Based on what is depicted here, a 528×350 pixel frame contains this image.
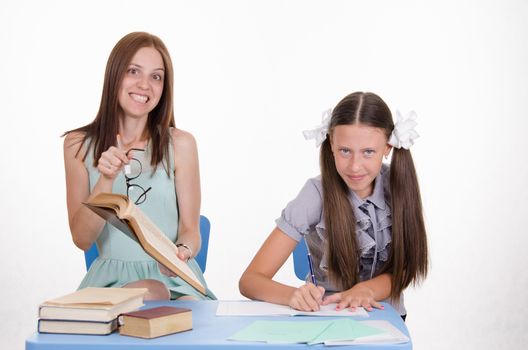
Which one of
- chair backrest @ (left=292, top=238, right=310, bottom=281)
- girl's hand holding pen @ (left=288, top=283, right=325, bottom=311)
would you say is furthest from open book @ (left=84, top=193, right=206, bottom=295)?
chair backrest @ (left=292, top=238, right=310, bottom=281)

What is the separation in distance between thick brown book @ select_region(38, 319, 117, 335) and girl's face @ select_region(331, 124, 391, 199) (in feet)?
3.39

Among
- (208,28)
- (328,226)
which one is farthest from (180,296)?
(208,28)

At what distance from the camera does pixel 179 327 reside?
164cm

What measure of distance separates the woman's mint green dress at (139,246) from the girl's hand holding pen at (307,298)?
28.5 inches

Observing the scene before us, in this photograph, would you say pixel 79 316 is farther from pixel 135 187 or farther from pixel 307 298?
pixel 135 187

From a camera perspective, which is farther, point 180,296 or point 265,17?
point 265,17

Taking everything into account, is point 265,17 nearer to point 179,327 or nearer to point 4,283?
point 4,283

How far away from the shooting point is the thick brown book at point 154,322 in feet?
Result: 5.18

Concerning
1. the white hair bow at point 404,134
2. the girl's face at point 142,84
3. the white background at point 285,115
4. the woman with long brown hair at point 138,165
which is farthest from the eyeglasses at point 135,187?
the white background at point 285,115

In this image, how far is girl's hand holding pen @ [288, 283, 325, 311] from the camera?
75.6 inches

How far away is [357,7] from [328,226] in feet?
8.15

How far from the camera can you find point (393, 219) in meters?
2.44

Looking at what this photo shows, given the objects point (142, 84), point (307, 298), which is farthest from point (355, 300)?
point (142, 84)

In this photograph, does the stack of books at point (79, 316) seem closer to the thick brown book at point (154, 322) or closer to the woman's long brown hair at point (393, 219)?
the thick brown book at point (154, 322)
